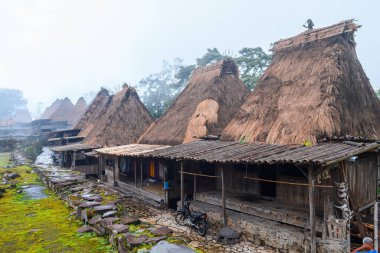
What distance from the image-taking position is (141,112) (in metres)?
27.4

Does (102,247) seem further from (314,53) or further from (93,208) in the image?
(314,53)

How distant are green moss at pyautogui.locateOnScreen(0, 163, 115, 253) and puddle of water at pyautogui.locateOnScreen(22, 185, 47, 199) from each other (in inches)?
26.8

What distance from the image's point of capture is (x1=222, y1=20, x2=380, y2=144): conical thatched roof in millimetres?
11195

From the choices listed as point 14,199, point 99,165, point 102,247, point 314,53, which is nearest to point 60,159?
point 99,165

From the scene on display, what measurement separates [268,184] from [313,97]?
424 cm

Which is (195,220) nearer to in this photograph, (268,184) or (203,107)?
(268,184)

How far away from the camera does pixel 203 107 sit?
1773 centimetres

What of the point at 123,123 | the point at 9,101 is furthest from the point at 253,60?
the point at 9,101

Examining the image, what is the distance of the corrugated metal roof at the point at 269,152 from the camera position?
808cm

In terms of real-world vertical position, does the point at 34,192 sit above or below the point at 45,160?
below

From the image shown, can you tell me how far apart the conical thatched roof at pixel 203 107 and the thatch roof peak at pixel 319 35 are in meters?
4.05

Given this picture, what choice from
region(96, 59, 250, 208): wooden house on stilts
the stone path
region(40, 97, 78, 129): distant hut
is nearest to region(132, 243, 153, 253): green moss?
the stone path

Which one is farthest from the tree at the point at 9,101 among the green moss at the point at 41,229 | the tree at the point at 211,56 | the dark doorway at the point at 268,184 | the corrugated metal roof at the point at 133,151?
the dark doorway at the point at 268,184

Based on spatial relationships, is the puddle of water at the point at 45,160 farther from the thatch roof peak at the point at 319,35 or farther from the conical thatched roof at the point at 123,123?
the thatch roof peak at the point at 319,35
